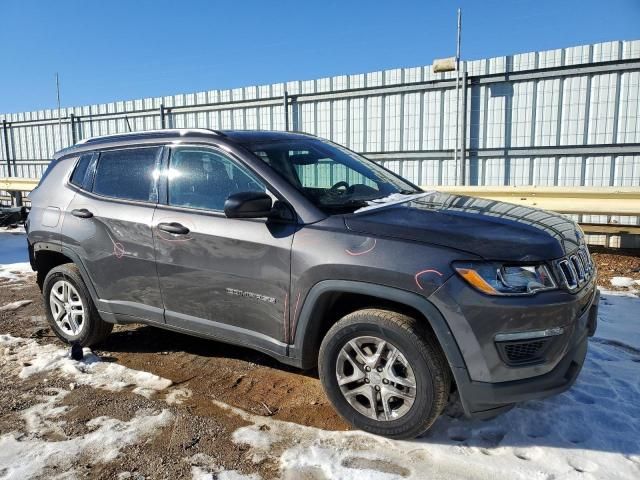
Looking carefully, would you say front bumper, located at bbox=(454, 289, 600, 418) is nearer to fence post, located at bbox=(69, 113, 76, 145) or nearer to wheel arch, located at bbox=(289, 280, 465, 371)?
wheel arch, located at bbox=(289, 280, 465, 371)

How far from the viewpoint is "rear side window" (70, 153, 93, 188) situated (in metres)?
4.26

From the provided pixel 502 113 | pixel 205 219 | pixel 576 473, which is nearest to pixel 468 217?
pixel 576 473

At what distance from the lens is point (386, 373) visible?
2.82 meters

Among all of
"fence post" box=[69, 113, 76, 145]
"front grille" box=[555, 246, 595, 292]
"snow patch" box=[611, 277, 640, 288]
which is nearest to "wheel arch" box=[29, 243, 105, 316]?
"front grille" box=[555, 246, 595, 292]

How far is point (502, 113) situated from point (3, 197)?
15.5 metres

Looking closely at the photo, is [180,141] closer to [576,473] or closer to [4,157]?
[576,473]

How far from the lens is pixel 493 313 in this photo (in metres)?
2.50

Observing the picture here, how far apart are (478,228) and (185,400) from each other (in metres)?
2.24

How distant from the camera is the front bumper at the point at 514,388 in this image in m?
2.56

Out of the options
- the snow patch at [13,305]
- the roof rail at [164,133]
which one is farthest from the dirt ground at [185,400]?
the roof rail at [164,133]

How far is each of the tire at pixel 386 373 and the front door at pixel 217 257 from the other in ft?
1.39

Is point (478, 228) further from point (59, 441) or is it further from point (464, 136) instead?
point (464, 136)

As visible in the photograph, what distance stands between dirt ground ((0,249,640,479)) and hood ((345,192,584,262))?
50.6 inches

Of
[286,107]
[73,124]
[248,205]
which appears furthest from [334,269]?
[73,124]
